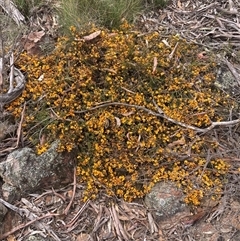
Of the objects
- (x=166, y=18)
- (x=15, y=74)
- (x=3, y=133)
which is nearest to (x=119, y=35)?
Result: (x=166, y=18)

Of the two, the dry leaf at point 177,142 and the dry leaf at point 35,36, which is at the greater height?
the dry leaf at point 35,36

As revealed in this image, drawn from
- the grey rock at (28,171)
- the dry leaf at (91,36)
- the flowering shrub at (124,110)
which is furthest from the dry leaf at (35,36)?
the grey rock at (28,171)

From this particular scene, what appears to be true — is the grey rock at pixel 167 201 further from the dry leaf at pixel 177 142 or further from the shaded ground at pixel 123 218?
the dry leaf at pixel 177 142

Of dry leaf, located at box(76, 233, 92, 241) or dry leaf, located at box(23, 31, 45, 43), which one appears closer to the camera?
dry leaf, located at box(76, 233, 92, 241)

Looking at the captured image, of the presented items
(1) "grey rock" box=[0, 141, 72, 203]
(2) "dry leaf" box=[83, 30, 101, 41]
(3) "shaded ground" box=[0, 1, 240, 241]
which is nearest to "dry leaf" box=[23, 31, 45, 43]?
(2) "dry leaf" box=[83, 30, 101, 41]

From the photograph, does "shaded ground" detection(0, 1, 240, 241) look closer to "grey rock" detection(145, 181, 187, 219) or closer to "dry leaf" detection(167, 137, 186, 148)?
"grey rock" detection(145, 181, 187, 219)

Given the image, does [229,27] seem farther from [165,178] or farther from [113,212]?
[113,212]
